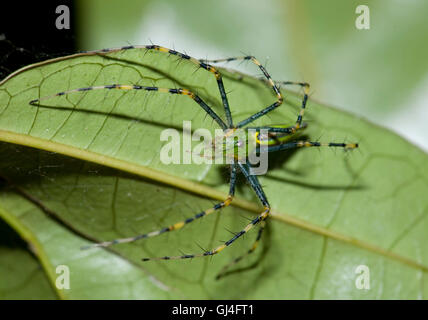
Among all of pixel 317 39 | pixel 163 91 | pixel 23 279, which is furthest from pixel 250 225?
pixel 317 39

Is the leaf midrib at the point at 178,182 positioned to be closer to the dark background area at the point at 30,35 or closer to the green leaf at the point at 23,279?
the dark background area at the point at 30,35

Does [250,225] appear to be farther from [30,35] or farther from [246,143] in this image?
[30,35]

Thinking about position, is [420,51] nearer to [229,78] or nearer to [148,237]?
[229,78]

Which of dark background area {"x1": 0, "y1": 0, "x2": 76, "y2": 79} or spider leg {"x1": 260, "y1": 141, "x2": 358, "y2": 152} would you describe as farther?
spider leg {"x1": 260, "y1": 141, "x2": 358, "y2": 152}

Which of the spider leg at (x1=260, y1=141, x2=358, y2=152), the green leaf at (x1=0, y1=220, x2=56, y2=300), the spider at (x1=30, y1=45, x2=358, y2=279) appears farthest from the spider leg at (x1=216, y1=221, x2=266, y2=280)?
the green leaf at (x1=0, y1=220, x2=56, y2=300)

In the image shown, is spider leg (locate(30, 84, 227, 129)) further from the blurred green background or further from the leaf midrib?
the blurred green background

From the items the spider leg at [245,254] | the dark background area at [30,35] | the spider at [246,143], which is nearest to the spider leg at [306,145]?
the spider at [246,143]
